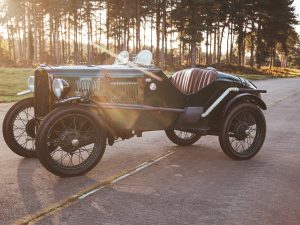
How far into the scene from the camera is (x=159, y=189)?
4785mm

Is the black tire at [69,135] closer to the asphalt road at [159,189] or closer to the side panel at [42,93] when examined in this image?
the asphalt road at [159,189]

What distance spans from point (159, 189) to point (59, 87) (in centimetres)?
177

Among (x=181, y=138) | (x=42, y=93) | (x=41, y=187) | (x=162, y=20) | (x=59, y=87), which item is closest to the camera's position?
(x=41, y=187)

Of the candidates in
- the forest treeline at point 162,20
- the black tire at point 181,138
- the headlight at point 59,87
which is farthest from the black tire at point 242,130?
the forest treeline at point 162,20

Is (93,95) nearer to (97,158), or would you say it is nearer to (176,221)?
(97,158)

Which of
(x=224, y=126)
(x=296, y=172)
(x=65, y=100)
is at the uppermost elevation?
(x=65, y=100)

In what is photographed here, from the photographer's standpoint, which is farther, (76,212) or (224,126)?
(224,126)

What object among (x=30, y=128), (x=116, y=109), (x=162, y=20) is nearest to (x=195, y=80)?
(x=116, y=109)

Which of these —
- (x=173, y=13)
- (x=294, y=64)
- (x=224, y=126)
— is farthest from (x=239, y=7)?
(x=294, y=64)

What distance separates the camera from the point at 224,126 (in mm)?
6316

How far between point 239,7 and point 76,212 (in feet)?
184

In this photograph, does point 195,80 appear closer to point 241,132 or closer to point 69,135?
point 241,132

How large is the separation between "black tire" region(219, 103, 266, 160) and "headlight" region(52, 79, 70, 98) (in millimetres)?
2450

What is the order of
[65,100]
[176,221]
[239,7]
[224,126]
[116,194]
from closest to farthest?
[176,221], [116,194], [65,100], [224,126], [239,7]
